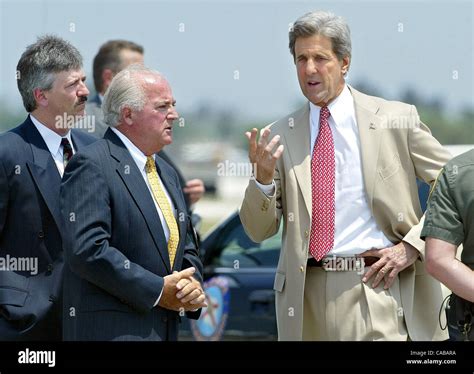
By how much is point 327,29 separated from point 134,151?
1.00m

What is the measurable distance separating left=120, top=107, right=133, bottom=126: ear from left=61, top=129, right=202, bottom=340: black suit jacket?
106mm

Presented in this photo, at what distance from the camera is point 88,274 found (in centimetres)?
452

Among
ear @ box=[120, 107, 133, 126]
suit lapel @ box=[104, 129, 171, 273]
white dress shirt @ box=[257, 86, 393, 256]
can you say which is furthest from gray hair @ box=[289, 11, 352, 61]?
suit lapel @ box=[104, 129, 171, 273]

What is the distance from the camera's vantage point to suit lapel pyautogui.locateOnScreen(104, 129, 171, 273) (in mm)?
4645

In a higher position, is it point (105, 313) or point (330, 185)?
point (330, 185)

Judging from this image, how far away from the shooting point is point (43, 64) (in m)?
5.27

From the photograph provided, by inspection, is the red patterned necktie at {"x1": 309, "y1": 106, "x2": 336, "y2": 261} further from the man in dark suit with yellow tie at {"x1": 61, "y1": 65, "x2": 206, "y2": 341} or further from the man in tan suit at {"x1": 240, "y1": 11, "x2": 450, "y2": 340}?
the man in dark suit with yellow tie at {"x1": 61, "y1": 65, "x2": 206, "y2": 341}

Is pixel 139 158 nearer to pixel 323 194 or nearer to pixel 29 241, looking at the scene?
pixel 29 241

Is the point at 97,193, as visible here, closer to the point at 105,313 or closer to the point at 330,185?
the point at 105,313

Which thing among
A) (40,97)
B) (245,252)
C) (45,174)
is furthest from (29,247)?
(245,252)
